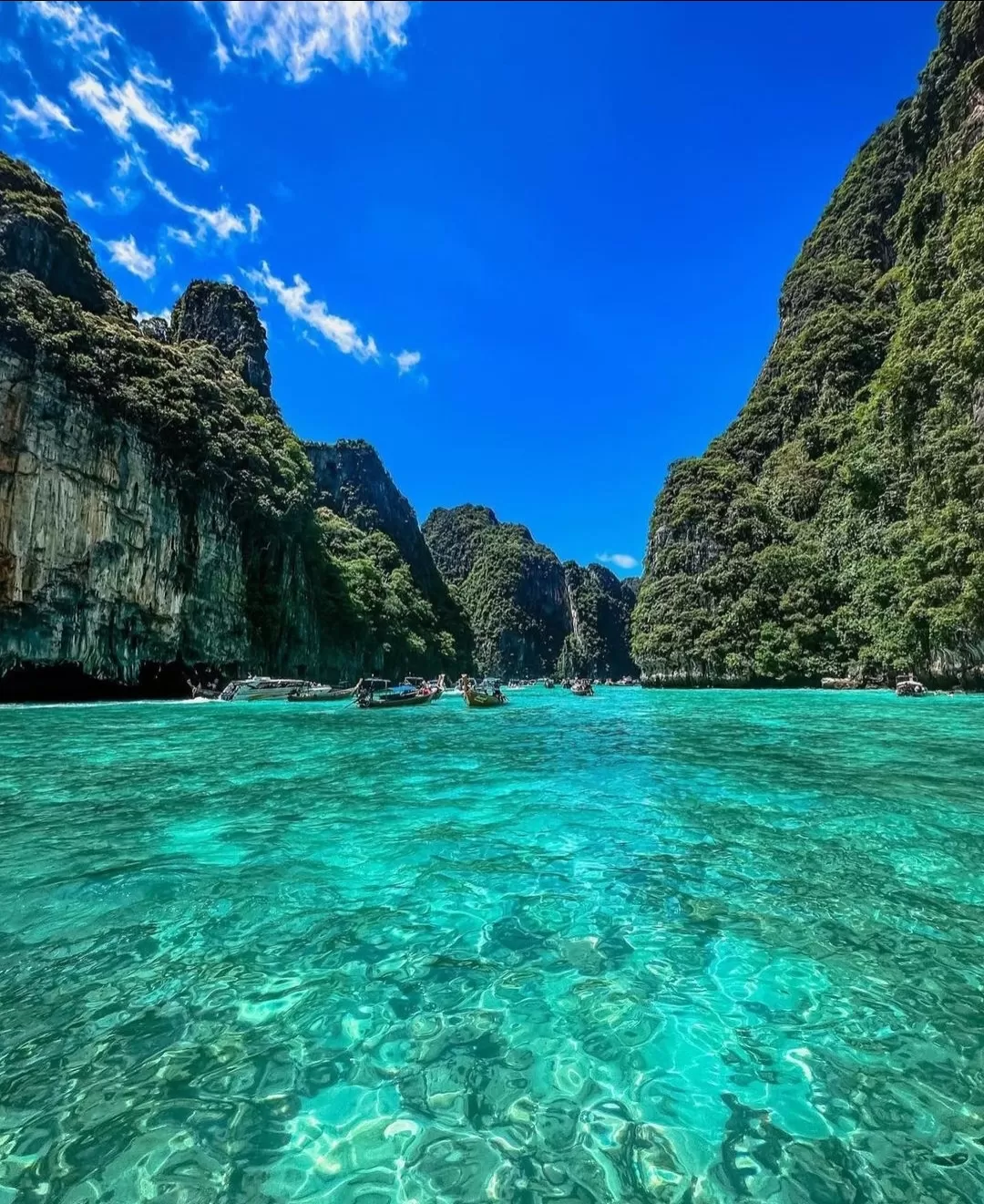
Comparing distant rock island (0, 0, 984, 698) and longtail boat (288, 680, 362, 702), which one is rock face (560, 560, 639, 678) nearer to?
distant rock island (0, 0, 984, 698)

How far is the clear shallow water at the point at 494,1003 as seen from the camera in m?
2.71

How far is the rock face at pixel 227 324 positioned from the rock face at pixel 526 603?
86.8 metres

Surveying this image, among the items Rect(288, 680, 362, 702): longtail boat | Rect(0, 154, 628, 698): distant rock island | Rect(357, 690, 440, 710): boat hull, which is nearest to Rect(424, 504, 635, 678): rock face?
Rect(0, 154, 628, 698): distant rock island

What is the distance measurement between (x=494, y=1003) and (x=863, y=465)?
58313 mm

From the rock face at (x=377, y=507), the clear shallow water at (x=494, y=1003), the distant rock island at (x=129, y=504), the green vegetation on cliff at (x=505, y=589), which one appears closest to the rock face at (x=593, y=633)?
the green vegetation on cliff at (x=505, y=589)

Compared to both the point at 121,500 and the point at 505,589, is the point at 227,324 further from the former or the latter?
the point at 505,589

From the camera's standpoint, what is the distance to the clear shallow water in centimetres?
271

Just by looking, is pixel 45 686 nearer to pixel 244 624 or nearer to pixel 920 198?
pixel 244 624

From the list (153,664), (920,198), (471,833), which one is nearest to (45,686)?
(153,664)

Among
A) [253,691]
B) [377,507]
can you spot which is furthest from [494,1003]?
[377,507]

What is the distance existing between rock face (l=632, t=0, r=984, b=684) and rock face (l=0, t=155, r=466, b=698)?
161 feet

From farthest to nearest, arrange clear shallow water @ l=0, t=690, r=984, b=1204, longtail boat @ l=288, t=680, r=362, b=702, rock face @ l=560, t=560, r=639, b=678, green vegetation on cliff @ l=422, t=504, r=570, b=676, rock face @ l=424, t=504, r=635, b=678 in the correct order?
rock face @ l=560, t=560, r=639, b=678 → rock face @ l=424, t=504, r=635, b=678 → green vegetation on cliff @ l=422, t=504, r=570, b=676 → longtail boat @ l=288, t=680, r=362, b=702 → clear shallow water @ l=0, t=690, r=984, b=1204

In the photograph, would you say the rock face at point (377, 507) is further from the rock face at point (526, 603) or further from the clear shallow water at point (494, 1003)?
the clear shallow water at point (494, 1003)

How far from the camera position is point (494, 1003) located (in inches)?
158
